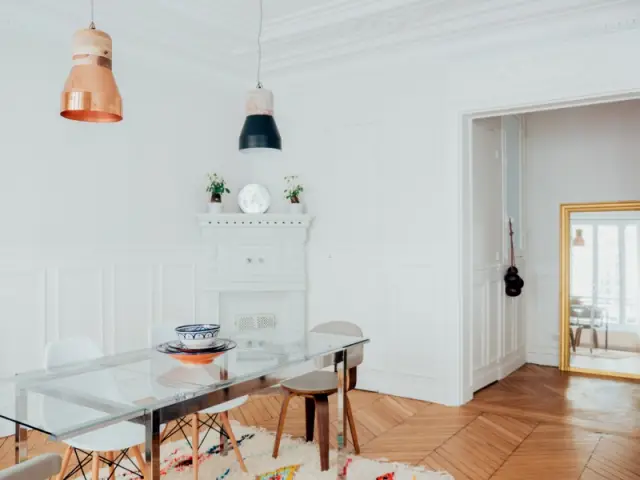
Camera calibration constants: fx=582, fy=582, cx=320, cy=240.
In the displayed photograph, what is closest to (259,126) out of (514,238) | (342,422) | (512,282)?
(342,422)

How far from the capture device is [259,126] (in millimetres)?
3260

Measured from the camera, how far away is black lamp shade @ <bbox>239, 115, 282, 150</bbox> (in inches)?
127

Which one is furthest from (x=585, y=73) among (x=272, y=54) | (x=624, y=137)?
(x=272, y=54)

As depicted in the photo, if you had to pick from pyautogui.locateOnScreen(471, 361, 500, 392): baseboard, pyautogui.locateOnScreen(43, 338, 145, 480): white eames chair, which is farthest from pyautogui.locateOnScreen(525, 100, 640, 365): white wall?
pyautogui.locateOnScreen(43, 338, 145, 480): white eames chair

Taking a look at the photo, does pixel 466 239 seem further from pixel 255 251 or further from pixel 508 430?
pixel 255 251

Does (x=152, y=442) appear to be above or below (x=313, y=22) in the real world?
below

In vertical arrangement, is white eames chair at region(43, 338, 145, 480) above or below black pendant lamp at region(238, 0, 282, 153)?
below

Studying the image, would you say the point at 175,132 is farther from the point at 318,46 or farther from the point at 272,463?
the point at 272,463

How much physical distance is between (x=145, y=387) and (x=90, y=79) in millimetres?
1209

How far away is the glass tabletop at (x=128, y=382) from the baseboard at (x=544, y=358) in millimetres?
4018

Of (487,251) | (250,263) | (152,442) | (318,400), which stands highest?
(487,251)

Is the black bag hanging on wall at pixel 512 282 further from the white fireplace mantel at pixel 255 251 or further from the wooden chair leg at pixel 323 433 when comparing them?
the wooden chair leg at pixel 323 433

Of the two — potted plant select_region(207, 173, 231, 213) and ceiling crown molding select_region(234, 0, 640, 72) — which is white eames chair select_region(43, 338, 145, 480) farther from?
ceiling crown molding select_region(234, 0, 640, 72)

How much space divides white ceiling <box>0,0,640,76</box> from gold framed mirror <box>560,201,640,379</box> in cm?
238
